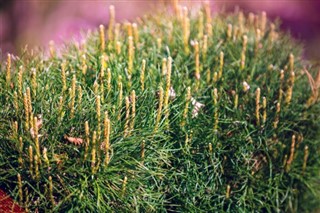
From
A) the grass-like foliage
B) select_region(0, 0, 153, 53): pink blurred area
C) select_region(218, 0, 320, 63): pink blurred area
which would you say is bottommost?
the grass-like foliage

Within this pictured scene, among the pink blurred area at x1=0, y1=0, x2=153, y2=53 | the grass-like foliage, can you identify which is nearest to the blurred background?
the pink blurred area at x1=0, y1=0, x2=153, y2=53

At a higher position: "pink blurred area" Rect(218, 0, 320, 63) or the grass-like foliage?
"pink blurred area" Rect(218, 0, 320, 63)

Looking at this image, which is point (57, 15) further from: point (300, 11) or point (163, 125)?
point (163, 125)

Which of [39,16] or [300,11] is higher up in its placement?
[300,11]

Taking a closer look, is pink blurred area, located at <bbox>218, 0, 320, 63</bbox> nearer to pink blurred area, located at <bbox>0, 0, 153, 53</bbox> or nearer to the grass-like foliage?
pink blurred area, located at <bbox>0, 0, 153, 53</bbox>

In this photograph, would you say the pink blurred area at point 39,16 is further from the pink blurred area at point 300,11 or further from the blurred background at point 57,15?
the pink blurred area at point 300,11

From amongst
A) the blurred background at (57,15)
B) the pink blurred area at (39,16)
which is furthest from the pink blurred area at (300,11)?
the pink blurred area at (39,16)

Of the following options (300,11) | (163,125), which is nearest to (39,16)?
(300,11)

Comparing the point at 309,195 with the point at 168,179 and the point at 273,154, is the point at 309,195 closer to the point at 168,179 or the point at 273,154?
the point at 273,154
